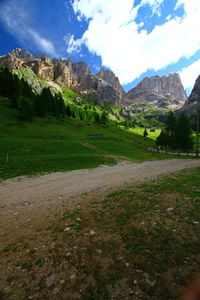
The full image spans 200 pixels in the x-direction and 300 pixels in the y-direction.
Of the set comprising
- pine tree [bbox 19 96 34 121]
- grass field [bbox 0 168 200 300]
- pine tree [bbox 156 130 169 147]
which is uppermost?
pine tree [bbox 19 96 34 121]

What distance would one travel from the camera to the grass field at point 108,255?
10.7 feet

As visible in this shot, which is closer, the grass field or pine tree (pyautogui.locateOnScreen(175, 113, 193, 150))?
the grass field

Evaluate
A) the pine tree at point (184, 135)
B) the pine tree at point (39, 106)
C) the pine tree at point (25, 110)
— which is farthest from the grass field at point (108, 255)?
the pine tree at point (39, 106)

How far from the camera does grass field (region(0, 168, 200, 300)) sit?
3.26 metres

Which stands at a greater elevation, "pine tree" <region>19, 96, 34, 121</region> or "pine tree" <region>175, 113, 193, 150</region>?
"pine tree" <region>19, 96, 34, 121</region>

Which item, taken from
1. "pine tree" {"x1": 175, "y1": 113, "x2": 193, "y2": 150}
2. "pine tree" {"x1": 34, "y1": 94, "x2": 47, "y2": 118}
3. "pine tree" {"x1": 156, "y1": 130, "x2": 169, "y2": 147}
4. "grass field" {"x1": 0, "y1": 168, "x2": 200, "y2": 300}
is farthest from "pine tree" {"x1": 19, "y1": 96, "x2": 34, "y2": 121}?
"pine tree" {"x1": 156, "y1": 130, "x2": 169, "y2": 147}

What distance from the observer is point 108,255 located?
4.32 m

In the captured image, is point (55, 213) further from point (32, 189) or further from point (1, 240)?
point (32, 189)

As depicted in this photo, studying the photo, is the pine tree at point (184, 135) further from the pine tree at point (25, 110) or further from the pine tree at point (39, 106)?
the pine tree at point (39, 106)

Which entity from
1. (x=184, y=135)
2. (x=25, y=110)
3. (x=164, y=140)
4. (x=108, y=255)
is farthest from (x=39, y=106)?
(x=108, y=255)

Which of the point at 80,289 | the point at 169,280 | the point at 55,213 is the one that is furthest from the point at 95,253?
the point at 55,213

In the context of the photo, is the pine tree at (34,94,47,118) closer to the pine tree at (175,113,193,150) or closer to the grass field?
the pine tree at (175,113,193,150)

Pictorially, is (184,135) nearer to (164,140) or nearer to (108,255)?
(164,140)

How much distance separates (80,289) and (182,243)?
3653 millimetres
